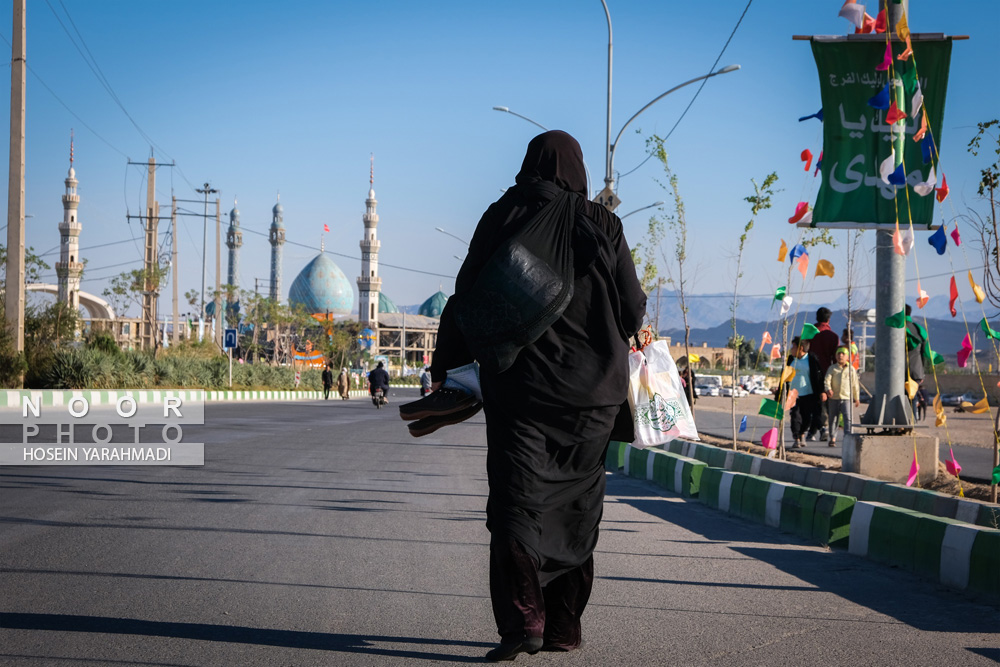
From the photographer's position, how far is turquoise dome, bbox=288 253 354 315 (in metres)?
135

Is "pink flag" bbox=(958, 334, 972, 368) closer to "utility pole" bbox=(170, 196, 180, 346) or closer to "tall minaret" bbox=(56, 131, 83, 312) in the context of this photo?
"utility pole" bbox=(170, 196, 180, 346)

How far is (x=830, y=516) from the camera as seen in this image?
7008 mm

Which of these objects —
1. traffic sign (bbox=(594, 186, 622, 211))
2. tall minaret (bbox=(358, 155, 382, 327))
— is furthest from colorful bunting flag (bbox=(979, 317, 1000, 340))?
tall minaret (bbox=(358, 155, 382, 327))

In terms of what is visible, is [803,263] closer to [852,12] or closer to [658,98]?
[852,12]

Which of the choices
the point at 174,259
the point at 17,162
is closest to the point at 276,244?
the point at 174,259

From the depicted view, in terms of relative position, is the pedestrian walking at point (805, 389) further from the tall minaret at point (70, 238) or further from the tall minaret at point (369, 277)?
the tall minaret at point (369, 277)

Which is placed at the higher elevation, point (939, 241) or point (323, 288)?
point (323, 288)

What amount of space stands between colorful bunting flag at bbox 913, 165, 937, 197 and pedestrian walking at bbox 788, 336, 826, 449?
395 centimetres

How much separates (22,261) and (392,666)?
24844 millimetres

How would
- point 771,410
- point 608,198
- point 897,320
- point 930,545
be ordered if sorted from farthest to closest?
point 608,198
point 771,410
point 897,320
point 930,545

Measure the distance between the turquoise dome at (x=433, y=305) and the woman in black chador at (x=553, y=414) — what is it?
506 feet

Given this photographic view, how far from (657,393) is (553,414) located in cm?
218

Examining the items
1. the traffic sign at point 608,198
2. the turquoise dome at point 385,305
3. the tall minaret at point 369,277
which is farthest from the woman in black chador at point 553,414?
the turquoise dome at point 385,305

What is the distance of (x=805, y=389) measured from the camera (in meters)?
13.8
